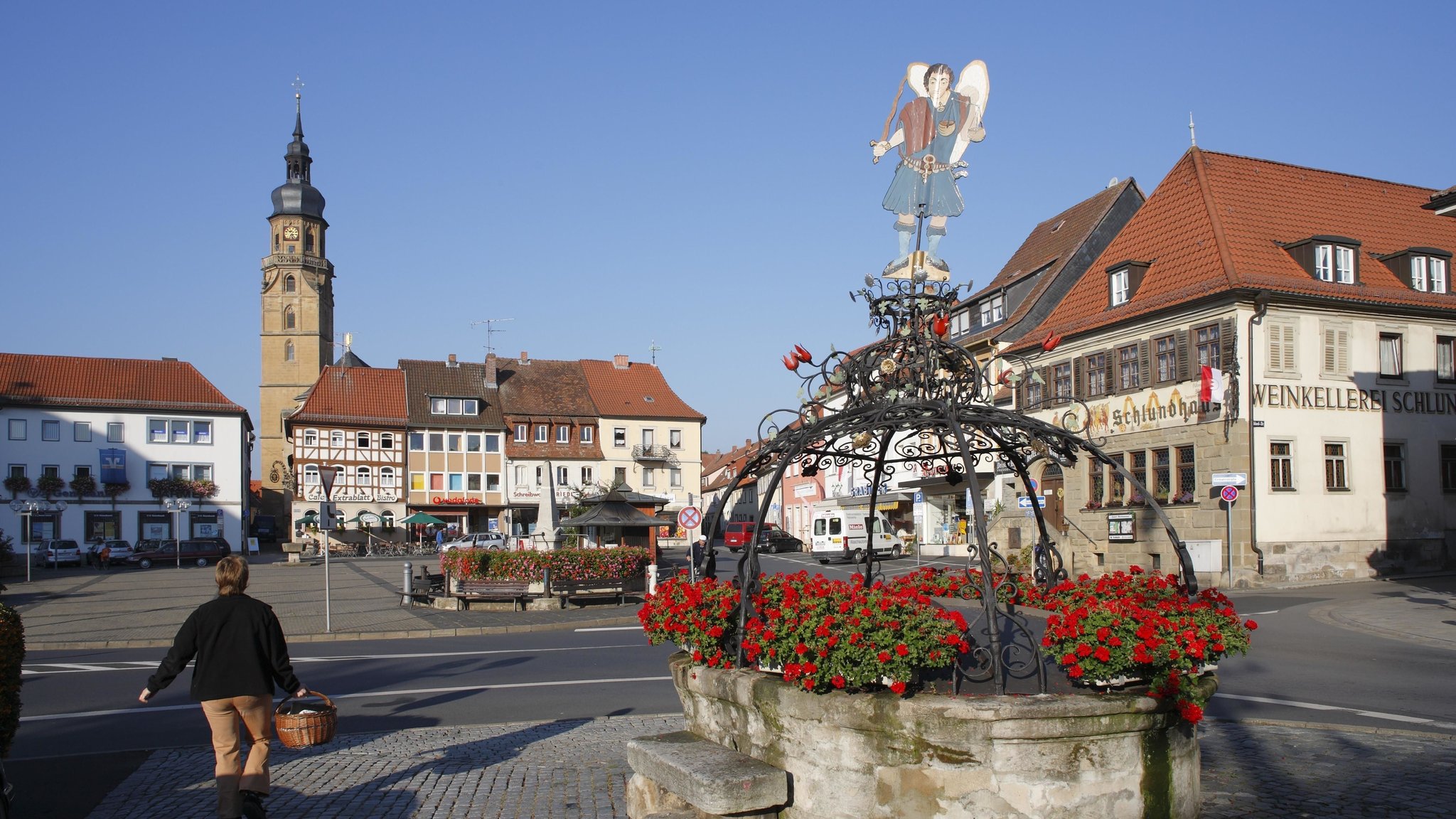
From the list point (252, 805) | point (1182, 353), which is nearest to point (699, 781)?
point (252, 805)

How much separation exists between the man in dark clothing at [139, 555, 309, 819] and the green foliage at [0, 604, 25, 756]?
97 cm

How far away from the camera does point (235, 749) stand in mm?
6797

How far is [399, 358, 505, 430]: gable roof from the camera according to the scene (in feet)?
245

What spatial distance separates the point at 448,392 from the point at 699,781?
72.7 metres

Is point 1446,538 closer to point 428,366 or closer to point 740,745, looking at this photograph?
point 740,745

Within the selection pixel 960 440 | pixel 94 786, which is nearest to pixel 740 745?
pixel 960 440

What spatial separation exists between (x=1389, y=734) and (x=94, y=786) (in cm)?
999

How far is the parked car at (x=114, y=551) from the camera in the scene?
56.2 meters

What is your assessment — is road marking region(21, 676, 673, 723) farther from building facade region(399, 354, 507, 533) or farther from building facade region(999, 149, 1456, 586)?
building facade region(399, 354, 507, 533)

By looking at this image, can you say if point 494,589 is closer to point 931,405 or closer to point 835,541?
point 931,405

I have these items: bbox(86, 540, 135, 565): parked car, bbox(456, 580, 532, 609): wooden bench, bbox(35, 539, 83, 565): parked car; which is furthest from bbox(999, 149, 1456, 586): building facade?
bbox(35, 539, 83, 565): parked car

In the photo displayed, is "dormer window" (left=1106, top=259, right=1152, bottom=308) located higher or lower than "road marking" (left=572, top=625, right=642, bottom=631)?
higher

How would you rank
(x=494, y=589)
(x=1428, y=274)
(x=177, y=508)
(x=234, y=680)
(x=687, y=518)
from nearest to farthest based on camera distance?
(x=234, y=680)
(x=494, y=589)
(x=687, y=518)
(x=1428, y=274)
(x=177, y=508)

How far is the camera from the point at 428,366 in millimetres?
78312
